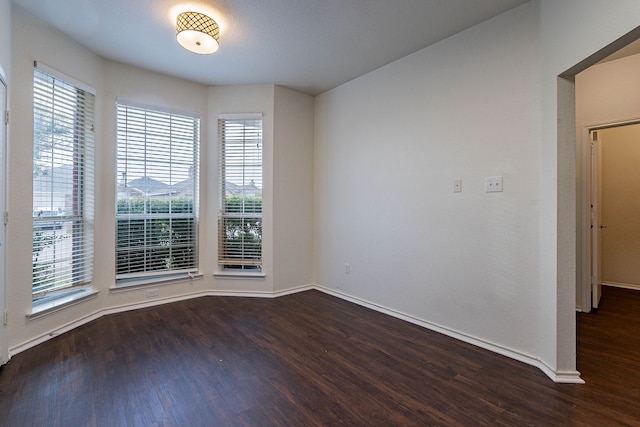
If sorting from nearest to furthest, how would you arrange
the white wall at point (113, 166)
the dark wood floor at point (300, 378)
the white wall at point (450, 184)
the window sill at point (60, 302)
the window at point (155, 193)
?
the dark wood floor at point (300, 378) < the white wall at point (450, 184) < the white wall at point (113, 166) < the window sill at point (60, 302) < the window at point (155, 193)

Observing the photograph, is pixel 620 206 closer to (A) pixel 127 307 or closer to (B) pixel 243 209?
(B) pixel 243 209

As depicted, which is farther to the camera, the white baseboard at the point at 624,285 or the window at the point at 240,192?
the white baseboard at the point at 624,285

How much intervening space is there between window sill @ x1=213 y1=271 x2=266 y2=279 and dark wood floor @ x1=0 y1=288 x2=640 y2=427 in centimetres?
91

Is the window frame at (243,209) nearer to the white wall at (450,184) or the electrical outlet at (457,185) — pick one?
the white wall at (450,184)

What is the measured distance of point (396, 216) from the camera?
3.18 meters

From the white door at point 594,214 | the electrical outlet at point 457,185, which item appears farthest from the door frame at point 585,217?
the electrical outlet at point 457,185

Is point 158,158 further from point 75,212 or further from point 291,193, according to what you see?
point 291,193

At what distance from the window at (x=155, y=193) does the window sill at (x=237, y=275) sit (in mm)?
335

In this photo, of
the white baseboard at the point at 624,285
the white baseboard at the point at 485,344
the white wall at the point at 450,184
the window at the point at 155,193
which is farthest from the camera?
the white baseboard at the point at 624,285

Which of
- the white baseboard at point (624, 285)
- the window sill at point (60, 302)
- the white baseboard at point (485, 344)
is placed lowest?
the white baseboard at point (485, 344)

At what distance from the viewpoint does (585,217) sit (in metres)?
3.30

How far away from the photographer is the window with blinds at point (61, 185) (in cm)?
256

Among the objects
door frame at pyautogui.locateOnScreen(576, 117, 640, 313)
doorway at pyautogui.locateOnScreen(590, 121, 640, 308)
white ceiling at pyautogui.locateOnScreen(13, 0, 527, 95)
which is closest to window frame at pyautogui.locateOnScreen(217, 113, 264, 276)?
white ceiling at pyautogui.locateOnScreen(13, 0, 527, 95)

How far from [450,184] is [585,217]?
1.94 meters
